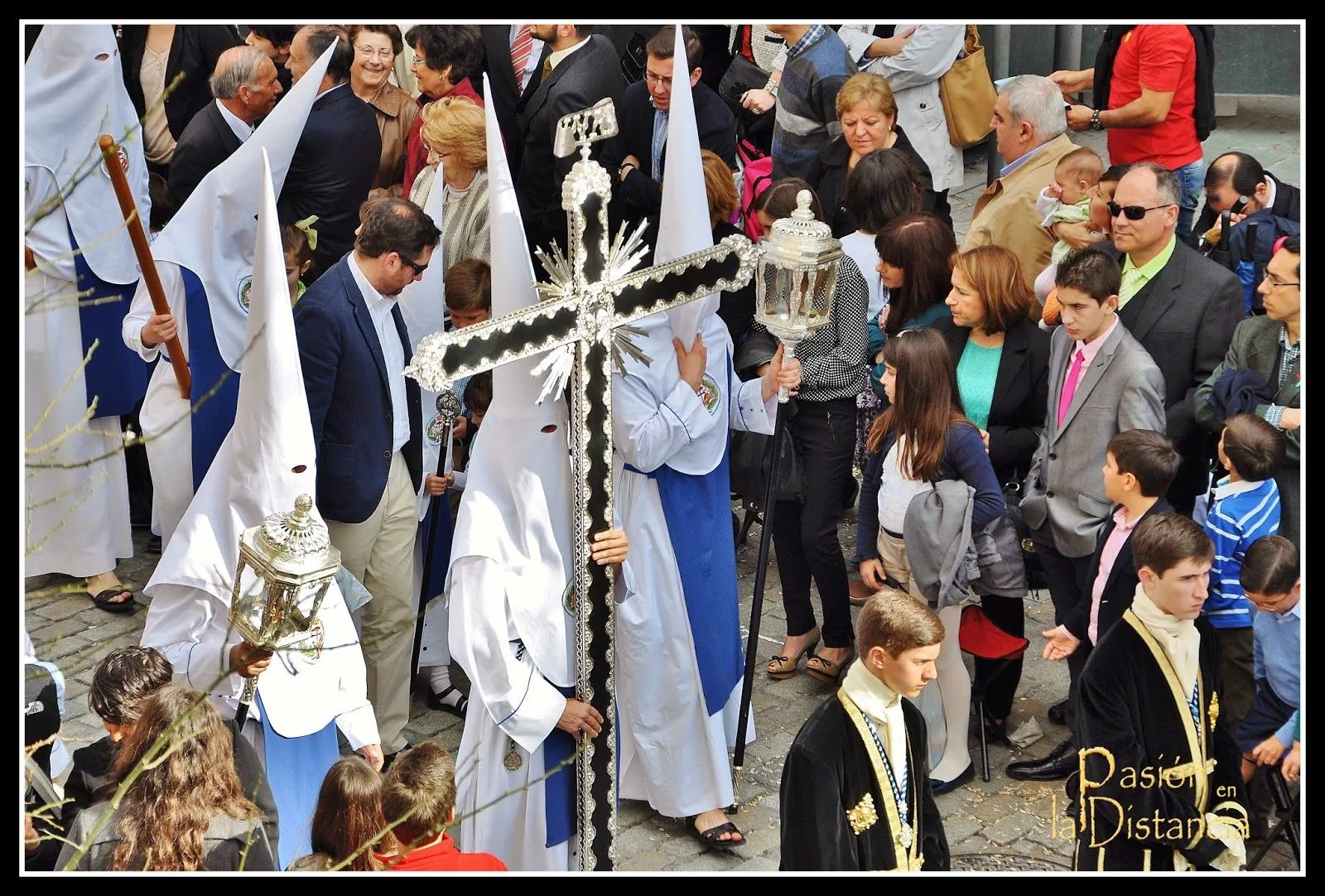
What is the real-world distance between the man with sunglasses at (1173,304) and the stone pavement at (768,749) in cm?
78

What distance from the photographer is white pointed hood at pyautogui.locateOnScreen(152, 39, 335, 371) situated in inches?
256

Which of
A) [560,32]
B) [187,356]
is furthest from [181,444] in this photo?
[560,32]

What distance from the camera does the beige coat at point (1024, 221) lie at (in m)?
7.51

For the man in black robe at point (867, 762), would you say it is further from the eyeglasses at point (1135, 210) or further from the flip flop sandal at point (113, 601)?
the flip flop sandal at point (113, 601)

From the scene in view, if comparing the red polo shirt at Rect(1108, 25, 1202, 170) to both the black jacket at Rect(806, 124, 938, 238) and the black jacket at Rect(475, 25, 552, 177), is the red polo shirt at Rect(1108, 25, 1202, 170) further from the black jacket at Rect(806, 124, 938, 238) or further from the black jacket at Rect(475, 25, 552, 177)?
the black jacket at Rect(475, 25, 552, 177)

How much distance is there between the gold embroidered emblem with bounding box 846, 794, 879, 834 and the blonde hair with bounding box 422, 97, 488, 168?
3552mm

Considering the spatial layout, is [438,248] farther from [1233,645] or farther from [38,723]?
[1233,645]

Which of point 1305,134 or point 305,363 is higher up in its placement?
point 1305,134

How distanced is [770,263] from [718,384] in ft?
2.53

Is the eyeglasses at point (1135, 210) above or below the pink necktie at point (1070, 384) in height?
above

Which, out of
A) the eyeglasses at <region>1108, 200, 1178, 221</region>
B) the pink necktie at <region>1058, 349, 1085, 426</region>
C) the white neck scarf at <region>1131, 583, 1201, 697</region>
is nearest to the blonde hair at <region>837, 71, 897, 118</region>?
the eyeglasses at <region>1108, 200, 1178, 221</region>

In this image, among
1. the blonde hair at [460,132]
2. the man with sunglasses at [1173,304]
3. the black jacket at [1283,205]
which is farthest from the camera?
the blonde hair at [460,132]

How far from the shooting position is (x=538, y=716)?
536cm

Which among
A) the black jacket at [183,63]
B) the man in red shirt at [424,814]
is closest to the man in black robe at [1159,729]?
the man in red shirt at [424,814]
